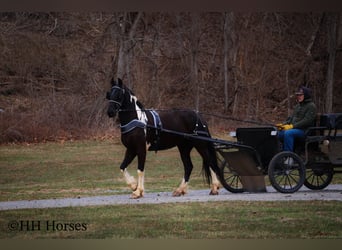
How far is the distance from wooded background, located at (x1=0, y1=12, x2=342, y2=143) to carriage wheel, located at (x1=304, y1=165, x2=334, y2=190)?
2.37ft

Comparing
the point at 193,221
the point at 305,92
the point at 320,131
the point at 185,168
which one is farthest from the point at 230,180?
the point at 305,92

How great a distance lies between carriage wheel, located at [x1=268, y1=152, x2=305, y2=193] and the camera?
36.0 ft

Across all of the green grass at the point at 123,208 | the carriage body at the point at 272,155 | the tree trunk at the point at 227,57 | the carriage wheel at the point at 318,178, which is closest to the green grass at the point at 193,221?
the green grass at the point at 123,208

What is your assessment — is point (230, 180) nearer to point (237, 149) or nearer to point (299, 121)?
point (237, 149)

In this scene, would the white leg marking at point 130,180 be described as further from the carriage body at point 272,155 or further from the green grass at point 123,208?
the carriage body at point 272,155

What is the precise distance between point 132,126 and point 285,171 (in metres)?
1.81

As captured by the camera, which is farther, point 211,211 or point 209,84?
point 209,84

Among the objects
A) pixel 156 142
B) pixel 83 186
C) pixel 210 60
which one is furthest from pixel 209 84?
pixel 83 186

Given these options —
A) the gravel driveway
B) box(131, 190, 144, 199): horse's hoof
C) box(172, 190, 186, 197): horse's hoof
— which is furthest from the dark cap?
box(131, 190, 144, 199): horse's hoof

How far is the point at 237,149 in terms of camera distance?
1117 cm

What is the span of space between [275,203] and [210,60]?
6.31ft

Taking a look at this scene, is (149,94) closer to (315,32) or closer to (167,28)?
(167,28)

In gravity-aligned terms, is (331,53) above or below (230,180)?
above

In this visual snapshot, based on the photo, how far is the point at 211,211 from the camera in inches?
422
